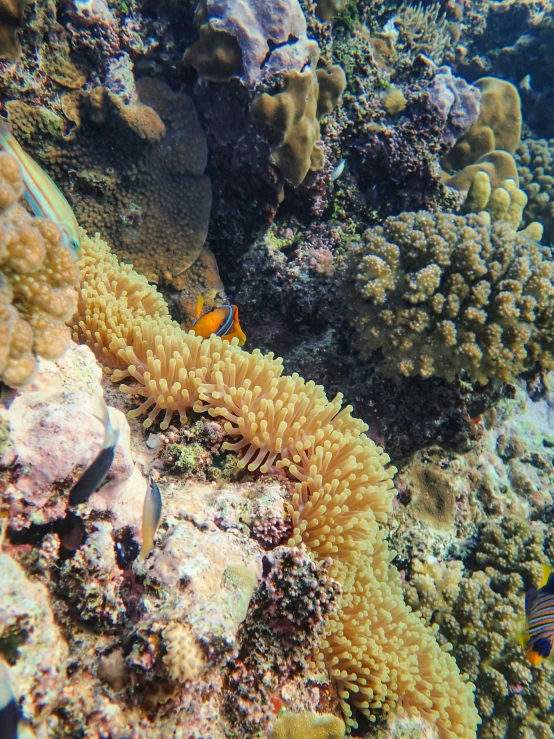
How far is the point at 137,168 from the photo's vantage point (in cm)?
412

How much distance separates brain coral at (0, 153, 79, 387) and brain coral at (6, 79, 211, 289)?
8.12 ft

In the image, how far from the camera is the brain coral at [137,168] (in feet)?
12.6

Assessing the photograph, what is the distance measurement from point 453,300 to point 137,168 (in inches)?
128

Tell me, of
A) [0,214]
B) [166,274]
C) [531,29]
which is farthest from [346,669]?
[531,29]

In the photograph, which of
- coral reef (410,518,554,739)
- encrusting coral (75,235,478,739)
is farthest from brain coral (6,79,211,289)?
coral reef (410,518,554,739)

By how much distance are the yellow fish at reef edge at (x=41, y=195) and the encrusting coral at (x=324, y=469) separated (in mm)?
565

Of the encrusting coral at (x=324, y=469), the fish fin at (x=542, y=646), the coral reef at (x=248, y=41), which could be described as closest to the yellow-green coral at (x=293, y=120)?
the coral reef at (x=248, y=41)

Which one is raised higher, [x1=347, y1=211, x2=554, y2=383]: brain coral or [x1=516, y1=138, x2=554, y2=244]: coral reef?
[x1=516, y1=138, x2=554, y2=244]: coral reef

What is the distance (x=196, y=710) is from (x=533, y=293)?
383 centimetres

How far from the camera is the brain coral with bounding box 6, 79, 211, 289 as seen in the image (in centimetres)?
385

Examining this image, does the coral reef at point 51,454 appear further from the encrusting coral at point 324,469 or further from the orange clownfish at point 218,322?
the orange clownfish at point 218,322

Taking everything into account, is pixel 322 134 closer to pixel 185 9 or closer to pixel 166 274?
pixel 185 9

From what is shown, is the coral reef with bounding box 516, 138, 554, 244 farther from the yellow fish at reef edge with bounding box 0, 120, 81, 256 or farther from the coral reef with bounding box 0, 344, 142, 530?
the coral reef with bounding box 0, 344, 142, 530

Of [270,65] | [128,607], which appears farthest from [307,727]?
[270,65]
